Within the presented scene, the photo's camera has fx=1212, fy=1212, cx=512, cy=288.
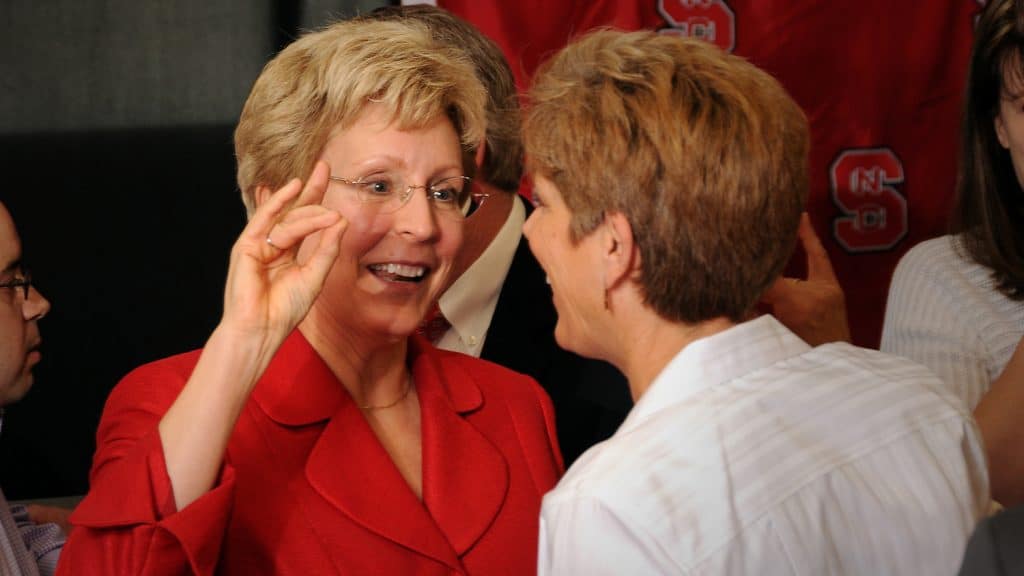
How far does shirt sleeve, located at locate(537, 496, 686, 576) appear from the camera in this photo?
1.23 meters

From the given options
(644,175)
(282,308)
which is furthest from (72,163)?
(644,175)

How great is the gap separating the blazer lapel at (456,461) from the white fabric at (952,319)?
2.78 ft

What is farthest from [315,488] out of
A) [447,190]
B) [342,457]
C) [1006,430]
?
[1006,430]

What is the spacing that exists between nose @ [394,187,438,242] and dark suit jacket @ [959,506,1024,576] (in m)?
1.14

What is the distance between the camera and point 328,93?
72.9 inches

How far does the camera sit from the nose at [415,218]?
1880mm

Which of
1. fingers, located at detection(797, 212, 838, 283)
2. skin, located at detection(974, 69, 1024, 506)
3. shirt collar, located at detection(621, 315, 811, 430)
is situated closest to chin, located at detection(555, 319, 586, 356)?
shirt collar, located at detection(621, 315, 811, 430)

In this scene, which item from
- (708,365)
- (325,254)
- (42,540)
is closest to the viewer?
(708,365)

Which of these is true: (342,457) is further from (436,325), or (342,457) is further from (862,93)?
(862,93)

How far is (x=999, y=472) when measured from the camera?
6.36 ft

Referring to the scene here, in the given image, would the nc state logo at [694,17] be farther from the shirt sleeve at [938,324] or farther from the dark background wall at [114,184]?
the shirt sleeve at [938,324]

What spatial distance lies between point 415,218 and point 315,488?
0.44 metres

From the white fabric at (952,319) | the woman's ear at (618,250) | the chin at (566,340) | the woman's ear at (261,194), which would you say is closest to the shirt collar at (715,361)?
the woman's ear at (618,250)

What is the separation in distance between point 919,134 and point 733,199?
2106 mm
